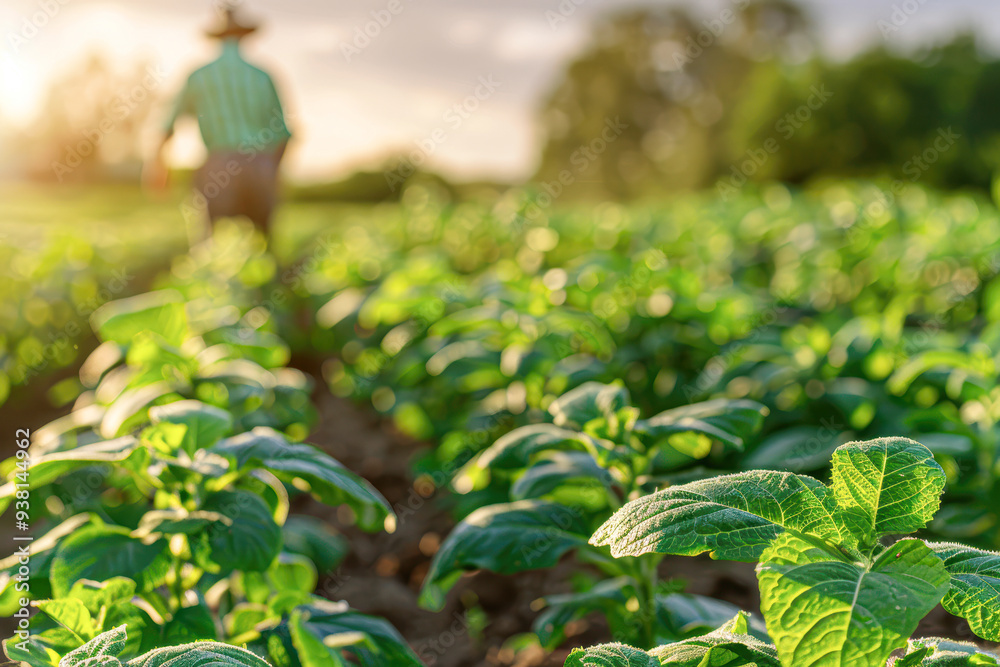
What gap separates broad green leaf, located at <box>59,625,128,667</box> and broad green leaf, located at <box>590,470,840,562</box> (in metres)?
0.57

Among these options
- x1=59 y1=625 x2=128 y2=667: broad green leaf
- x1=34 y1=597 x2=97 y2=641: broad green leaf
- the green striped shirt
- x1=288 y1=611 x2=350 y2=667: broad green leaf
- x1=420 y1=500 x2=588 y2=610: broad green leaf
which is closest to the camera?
x1=59 y1=625 x2=128 y2=667: broad green leaf

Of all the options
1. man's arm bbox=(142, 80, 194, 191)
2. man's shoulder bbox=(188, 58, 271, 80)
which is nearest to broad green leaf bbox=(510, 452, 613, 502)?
man's arm bbox=(142, 80, 194, 191)

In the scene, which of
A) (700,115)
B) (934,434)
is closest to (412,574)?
(934,434)

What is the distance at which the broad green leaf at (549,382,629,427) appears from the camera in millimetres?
1430

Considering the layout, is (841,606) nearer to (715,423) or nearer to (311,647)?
(715,423)

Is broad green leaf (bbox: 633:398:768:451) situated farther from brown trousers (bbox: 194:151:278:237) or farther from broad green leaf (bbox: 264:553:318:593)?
brown trousers (bbox: 194:151:278:237)

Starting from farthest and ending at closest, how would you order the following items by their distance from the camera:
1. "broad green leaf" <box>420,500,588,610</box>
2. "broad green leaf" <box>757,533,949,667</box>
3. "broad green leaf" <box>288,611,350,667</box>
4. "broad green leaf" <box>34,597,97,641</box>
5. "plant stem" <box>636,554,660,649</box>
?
"plant stem" <box>636,554,660,649</box> → "broad green leaf" <box>420,500,588,610</box> → "broad green leaf" <box>288,611,350,667</box> → "broad green leaf" <box>34,597,97,641</box> → "broad green leaf" <box>757,533,949,667</box>

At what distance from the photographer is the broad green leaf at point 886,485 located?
867mm

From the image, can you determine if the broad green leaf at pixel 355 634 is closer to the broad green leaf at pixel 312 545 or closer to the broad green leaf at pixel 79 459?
the broad green leaf at pixel 79 459

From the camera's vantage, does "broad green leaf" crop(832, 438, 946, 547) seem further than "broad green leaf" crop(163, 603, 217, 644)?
No

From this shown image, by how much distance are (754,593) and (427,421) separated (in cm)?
142

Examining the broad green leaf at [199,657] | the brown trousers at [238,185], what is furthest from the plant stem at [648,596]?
the brown trousers at [238,185]

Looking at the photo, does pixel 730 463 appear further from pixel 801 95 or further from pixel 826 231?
pixel 801 95

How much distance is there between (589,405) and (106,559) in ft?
2.85
